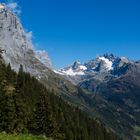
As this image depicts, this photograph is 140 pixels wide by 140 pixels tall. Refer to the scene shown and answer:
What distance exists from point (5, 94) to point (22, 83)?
6393 cm

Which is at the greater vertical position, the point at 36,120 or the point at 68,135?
the point at 68,135

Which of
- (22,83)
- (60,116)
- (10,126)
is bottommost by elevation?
(10,126)

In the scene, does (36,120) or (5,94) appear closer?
(5,94)

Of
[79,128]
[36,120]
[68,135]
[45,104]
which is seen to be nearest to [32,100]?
[68,135]

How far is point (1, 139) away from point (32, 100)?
130302 mm

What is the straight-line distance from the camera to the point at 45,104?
86.4 meters

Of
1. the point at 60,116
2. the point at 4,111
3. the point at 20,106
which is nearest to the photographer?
the point at 4,111

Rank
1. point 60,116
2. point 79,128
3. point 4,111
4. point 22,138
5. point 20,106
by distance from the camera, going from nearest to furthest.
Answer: point 22,138
point 4,111
point 20,106
point 60,116
point 79,128

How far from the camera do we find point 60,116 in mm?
146875

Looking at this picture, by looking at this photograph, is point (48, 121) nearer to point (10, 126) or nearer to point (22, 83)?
point (10, 126)

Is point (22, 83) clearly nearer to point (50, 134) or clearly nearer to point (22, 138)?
point (50, 134)

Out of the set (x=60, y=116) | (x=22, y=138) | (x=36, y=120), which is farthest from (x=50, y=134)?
(x=22, y=138)

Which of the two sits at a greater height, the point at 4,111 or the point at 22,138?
the point at 4,111

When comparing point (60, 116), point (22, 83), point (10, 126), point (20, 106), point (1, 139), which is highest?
point (22, 83)
